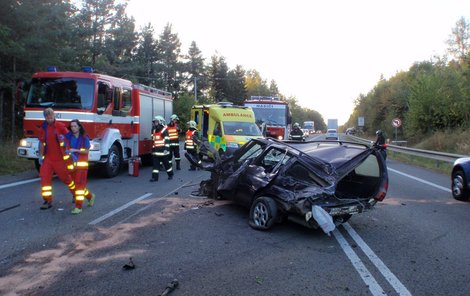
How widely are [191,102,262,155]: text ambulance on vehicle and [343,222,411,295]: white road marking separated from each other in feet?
27.5

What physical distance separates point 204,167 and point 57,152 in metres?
2.72

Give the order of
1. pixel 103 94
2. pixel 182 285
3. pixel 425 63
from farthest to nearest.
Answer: pixel 425 63
pixel 103 94
pixel 182 285

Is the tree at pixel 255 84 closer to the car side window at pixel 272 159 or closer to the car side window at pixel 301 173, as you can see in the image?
the car side window at pixel 272 159

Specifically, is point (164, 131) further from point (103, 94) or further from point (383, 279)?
point (383, 279)

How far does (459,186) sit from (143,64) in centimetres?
4608

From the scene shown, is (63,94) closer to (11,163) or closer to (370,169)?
(11,163)

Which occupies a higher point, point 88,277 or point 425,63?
point 425,63

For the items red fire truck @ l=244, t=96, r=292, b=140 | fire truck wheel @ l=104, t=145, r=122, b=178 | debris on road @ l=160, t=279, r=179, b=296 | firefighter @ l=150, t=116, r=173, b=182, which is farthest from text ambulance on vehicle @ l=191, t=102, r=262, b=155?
debris on road @ l=160, t=279, r=179, b=296

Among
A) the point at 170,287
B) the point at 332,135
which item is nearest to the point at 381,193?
the point at 170,287

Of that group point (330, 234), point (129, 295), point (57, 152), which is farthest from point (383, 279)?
point (57, 152)

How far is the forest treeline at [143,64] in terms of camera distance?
20406 mm

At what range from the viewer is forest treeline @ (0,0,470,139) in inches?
803

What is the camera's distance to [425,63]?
6106cm

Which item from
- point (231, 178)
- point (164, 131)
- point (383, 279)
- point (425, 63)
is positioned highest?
point (425, 63)
